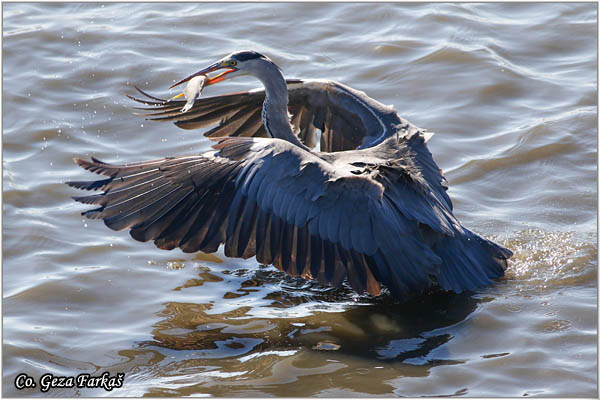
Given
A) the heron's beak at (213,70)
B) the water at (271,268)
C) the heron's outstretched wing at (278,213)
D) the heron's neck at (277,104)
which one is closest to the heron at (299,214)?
the heron's outstretched wing at (278,213)

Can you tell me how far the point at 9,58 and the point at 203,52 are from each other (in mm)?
2279

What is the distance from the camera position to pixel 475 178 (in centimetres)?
773

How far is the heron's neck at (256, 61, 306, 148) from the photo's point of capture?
667 cm

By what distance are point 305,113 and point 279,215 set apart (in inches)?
85.1

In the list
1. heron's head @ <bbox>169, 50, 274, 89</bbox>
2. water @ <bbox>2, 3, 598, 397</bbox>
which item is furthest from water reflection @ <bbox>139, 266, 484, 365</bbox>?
heron's head @ <bbox>169, 50, 274, 89</bbox>

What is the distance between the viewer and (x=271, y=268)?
A: 6.64 meters

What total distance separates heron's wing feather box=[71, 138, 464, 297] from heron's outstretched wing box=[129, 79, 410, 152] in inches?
57.2

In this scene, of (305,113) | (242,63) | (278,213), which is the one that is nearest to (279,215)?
(278,213)

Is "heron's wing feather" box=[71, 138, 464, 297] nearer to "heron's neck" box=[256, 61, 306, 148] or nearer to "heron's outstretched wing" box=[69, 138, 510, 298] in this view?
"heron's outstretched wing" box=[69, 138, 510, 298]

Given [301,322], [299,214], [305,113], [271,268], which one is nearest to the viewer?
[299,214]

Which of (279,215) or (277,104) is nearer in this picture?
(279,215)

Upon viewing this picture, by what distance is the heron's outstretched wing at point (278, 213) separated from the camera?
5500 mm

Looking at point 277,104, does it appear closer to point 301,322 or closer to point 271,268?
point 271,268

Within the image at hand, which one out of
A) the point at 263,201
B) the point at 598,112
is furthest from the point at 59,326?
the point at 598,112
